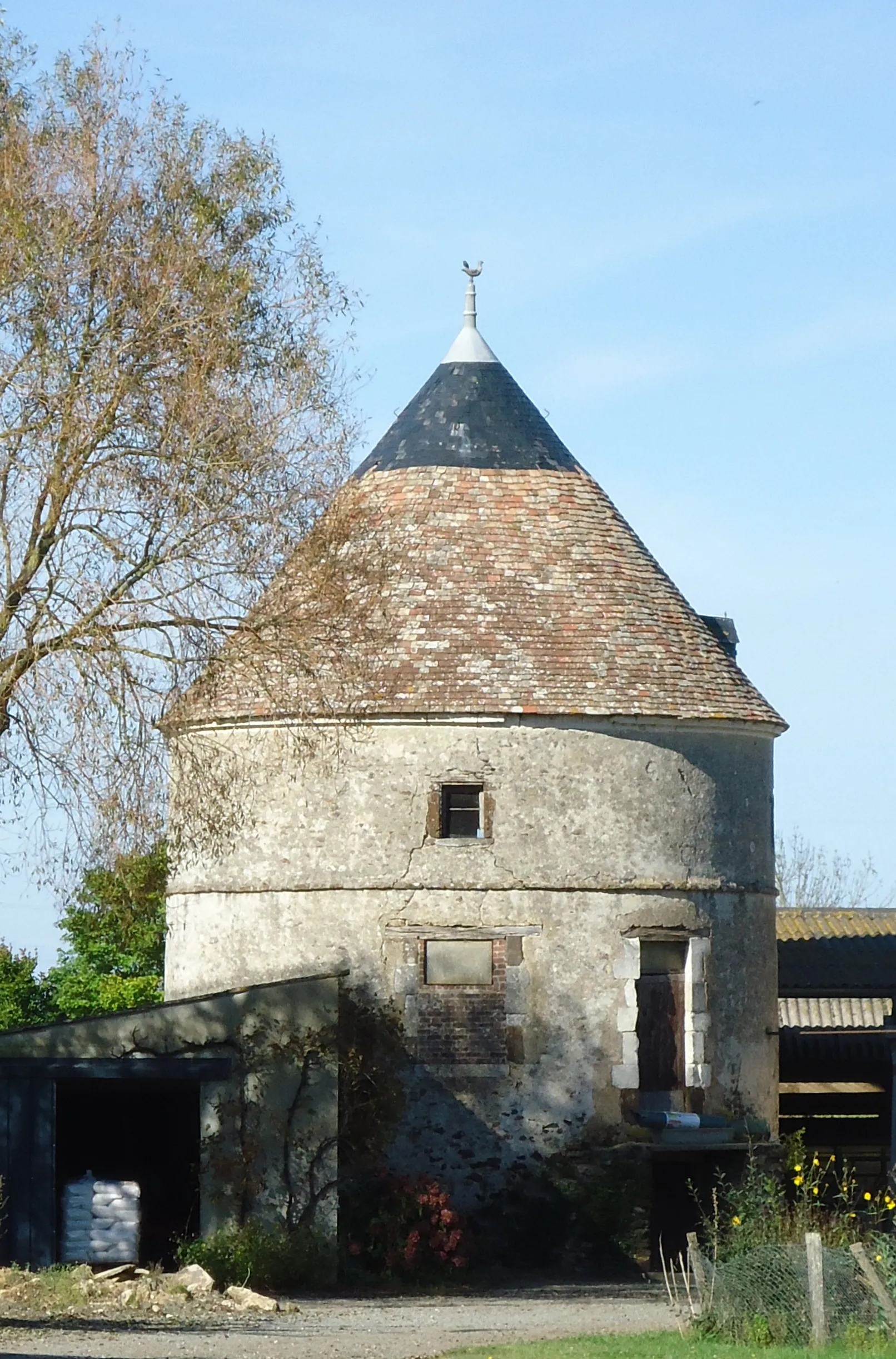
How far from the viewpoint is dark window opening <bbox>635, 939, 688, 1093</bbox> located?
22797 mm

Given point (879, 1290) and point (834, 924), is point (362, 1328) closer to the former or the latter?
point (879, 1290)

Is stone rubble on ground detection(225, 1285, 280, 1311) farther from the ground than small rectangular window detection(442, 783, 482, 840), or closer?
closer

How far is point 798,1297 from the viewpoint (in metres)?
15.5

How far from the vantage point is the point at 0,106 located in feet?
60.2

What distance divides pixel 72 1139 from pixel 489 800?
6.54 m

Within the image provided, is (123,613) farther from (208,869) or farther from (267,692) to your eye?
(208,869)

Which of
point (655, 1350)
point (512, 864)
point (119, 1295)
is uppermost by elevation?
point (512, 864)

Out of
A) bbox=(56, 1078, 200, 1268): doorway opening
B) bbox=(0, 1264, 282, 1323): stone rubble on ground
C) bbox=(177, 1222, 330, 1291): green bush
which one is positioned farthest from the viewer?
bbox=(56, 1078, 200, 1268): doorway opening

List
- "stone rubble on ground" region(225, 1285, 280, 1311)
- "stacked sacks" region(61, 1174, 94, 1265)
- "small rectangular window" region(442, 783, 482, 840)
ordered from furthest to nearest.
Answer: "small rectangular window" region(442, 783, 482, 840)
"stacked sacks" region(61, 1174, 94, 1265)
"stone rubble on ground" region(225, 1285, 280, 1311)

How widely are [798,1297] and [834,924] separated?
1722 centimetres

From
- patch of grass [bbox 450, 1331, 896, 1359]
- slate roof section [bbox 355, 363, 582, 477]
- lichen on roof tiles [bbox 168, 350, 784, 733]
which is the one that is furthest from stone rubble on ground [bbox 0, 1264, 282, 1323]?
slate roof section [bbox 355, 363, 582, 477]

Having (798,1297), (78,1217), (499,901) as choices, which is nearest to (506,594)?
(499,901)

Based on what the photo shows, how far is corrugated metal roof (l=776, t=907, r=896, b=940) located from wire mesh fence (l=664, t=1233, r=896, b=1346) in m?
15.2

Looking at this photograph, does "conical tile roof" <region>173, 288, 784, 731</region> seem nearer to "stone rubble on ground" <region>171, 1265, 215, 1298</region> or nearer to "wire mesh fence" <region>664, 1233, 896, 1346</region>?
"stone rubble on ground" <region>171, 1265, 215, 1298</region>
